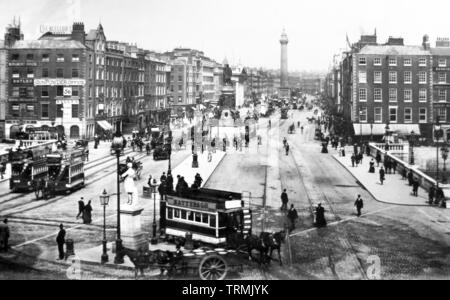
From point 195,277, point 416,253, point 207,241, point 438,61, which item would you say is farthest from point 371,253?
point 438,61

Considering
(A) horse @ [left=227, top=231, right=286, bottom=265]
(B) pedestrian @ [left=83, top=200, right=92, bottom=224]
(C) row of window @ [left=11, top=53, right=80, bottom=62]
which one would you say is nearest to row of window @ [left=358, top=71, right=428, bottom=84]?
(C) row of window @ [left=11, top=53, right=80, bottom=62]

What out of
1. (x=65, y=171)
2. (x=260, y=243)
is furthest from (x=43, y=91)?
(x=260, y=243)

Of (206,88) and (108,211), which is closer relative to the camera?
(108,211)

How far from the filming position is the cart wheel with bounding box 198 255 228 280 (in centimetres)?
1653

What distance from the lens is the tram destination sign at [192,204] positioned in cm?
1937

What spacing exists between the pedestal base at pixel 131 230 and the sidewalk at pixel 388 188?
606 inches

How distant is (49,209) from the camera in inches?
1084

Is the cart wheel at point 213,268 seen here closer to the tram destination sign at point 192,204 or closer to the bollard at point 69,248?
the tram destination sign at point 192,204

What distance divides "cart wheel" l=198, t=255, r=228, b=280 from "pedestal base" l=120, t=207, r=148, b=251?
3463 millimetres

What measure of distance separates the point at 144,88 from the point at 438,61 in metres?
37.1

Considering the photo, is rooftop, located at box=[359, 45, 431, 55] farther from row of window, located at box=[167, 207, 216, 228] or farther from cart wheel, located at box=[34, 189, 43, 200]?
row of window, located at box=[167, 207, 216, 228]

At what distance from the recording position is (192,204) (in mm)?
19984
